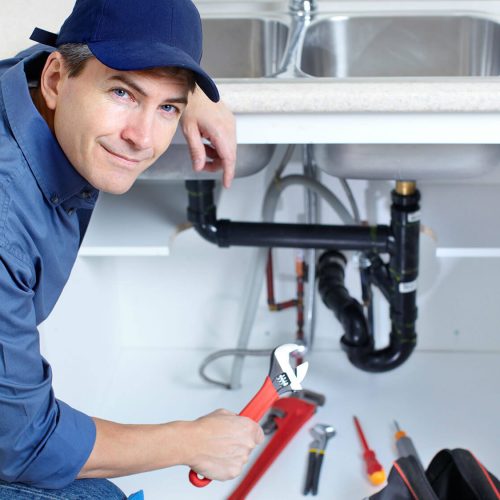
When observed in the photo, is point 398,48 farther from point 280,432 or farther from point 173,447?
point 173,447

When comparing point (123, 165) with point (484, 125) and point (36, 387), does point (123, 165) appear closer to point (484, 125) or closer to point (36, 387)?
point (36, 387)

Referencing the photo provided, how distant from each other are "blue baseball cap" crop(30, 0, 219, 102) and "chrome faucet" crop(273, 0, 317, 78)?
0.54 meters

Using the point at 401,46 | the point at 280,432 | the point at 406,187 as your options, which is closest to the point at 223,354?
the point at 280,432

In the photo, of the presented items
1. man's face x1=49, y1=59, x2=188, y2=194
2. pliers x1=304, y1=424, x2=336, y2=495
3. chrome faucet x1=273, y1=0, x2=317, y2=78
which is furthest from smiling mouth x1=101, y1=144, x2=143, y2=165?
pliers x1=304, y1=424, x2=336, y2=495

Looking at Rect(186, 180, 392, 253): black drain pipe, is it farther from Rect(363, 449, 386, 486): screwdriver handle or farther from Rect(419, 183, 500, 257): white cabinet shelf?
Rect(363, 449, 386, 486): screwdriver handle

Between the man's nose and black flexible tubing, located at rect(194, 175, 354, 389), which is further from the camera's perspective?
black flexible tubing, located at rect(194, 175, 354, 389)

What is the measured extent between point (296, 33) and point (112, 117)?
0.76 meters

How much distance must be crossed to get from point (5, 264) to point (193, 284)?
1217 mm

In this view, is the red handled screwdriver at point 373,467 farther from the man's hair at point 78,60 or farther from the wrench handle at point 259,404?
the man's hair at point 78,60

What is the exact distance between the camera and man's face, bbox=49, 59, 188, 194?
3.23 ft

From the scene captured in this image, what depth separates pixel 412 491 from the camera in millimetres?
1369

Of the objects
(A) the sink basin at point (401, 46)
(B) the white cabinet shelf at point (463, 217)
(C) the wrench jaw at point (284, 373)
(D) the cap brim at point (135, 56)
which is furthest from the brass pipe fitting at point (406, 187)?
(D) the cap brim at point (135, 56)

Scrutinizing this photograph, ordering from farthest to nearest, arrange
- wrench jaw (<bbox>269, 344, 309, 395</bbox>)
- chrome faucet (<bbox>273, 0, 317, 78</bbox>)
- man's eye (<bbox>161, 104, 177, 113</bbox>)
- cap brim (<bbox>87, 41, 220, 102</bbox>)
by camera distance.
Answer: chrome faucet (<bbox>273, 0, 317, 78</bbox>)
wrench jaw (<bbox>269, 344, 309, 395</bbox>)
man's eye (<bbox>161, 104, 177, 113</bbox>)
cap brim (<bbox>87, 41, 220, 102</bbox>)

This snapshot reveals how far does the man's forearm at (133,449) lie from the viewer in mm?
1098
